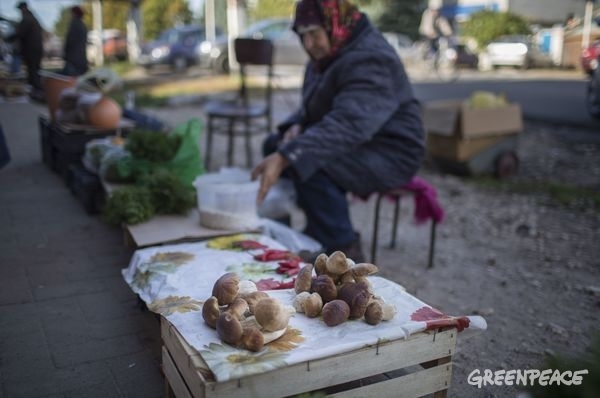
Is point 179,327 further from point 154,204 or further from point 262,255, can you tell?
point 154,204

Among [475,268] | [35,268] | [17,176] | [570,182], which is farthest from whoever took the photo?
[570,182]

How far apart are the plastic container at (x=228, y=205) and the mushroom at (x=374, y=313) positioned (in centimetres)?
121

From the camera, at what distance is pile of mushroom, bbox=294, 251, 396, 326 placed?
1771mm

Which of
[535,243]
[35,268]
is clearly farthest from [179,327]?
[535,243]

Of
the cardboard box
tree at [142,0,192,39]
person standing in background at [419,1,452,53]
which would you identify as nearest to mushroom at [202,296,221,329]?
the cardboard box

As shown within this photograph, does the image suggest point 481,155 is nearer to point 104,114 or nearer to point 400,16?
point 104,114

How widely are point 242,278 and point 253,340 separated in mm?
657

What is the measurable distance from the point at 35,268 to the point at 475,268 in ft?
8.06

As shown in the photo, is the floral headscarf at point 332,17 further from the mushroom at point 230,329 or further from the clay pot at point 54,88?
the clay pot at point 54,88

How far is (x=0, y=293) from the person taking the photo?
2.69 metres

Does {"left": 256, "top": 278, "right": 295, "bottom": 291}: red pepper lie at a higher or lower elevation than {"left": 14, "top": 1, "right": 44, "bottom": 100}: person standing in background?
lower

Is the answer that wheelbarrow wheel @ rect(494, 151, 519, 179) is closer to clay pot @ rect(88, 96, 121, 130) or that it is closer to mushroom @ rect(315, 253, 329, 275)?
clay pot @ rect(88, 96, 121, 130)

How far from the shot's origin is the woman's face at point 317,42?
10.3 feet

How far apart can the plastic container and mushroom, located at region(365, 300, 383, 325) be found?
121 cm
